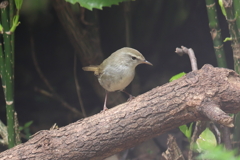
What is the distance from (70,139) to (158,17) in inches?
87.0

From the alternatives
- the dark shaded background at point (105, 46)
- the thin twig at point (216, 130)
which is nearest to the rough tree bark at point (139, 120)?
the thin twig at point (216, 130)

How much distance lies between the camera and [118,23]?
3945mm

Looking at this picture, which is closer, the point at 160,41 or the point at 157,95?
the point at 157,95

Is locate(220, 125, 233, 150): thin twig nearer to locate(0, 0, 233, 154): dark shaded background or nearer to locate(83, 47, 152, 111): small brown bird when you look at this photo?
locate(83, 47, 152, 111): small brown bird

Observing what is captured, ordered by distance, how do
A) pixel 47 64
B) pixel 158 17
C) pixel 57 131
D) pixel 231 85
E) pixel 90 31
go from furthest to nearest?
pixel 47 64, pixel 158 17, pixel 90 31, pixel 57 131, pixel 231 85

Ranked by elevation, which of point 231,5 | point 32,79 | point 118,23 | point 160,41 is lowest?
point 32,79

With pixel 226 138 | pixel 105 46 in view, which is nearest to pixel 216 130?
pixel 226 138

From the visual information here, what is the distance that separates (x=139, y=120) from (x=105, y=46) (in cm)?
203

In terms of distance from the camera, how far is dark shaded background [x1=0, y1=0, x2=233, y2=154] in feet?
12.2

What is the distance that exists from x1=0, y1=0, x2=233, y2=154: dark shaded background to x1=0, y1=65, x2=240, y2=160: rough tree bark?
4.88ft

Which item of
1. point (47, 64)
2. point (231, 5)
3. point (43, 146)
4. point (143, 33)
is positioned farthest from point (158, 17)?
point (43, 146)

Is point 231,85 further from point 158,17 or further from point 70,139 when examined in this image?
point 158,17

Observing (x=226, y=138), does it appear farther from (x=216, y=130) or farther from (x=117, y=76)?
(x=117, y=76)

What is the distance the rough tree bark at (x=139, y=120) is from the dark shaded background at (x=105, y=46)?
1486mm
